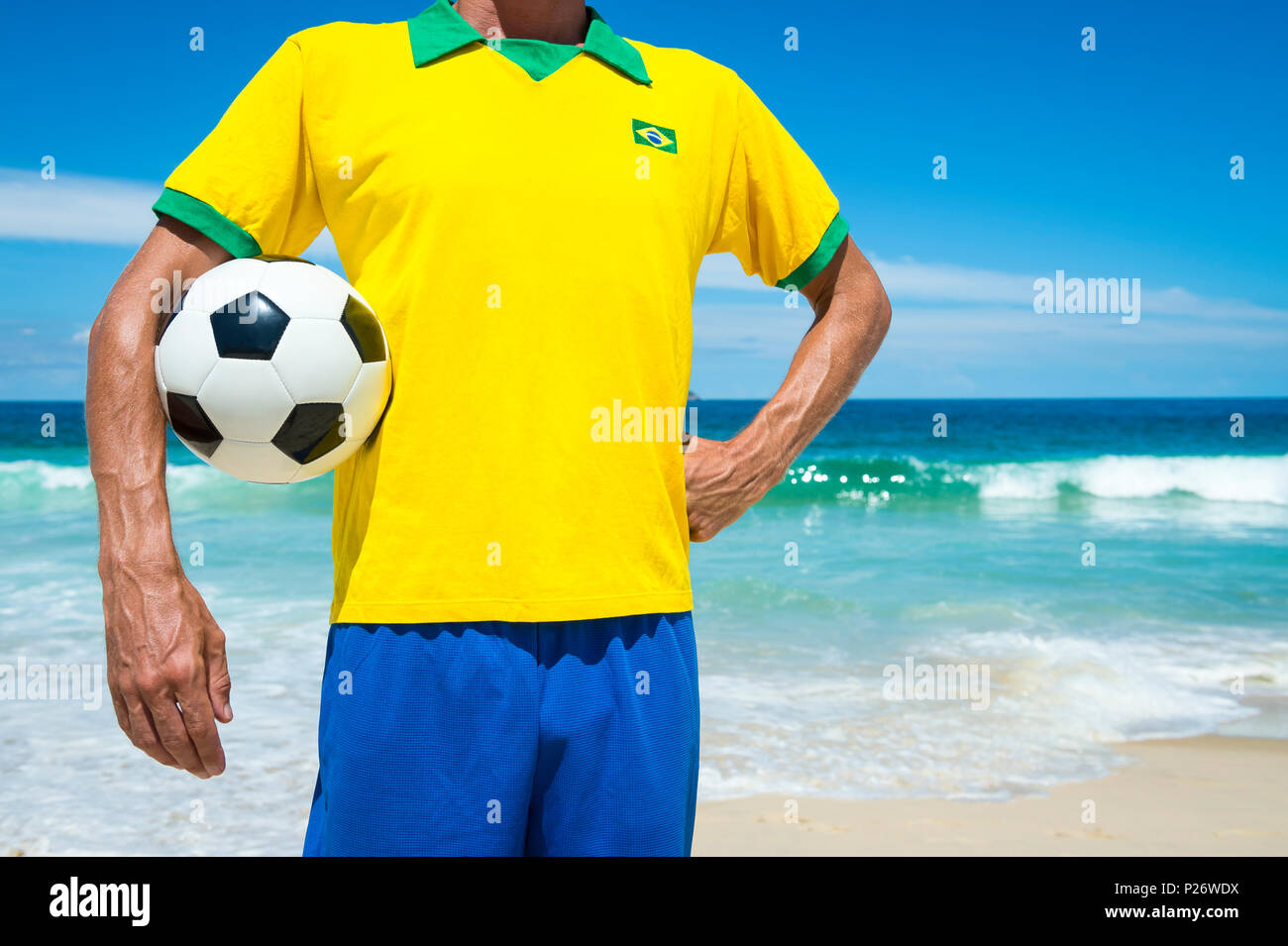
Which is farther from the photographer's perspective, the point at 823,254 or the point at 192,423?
the point at 823,254

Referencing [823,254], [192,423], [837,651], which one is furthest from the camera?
[837,651]

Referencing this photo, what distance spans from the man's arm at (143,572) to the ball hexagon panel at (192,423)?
0.9 inches

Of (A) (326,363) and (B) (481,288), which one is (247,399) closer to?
(A) (326,363)

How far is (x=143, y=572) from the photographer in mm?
1291

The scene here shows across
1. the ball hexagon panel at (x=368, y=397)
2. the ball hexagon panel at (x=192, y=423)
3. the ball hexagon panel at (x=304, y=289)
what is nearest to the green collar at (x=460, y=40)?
the ball hexagon panel at (x=304, y=289)

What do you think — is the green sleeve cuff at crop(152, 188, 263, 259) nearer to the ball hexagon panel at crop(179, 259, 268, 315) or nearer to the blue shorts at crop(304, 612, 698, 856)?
the ball hexagon panel at crop(179, 259, 268, 315)

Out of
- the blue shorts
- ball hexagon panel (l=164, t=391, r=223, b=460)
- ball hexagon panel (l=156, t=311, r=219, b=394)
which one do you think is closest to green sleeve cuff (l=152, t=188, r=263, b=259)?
ball hexagon panel (l=156, t=311, r=219, b=394)

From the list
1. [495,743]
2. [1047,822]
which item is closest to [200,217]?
[495,743]

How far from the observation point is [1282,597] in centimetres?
926

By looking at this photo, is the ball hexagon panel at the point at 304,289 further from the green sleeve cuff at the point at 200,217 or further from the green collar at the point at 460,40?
the green collar at the point at 460,40

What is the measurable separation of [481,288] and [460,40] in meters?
0.36

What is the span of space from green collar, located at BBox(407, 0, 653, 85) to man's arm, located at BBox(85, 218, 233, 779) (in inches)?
18.4

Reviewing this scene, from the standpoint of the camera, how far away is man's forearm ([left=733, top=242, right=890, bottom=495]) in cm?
174

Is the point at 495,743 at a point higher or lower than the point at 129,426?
lower
